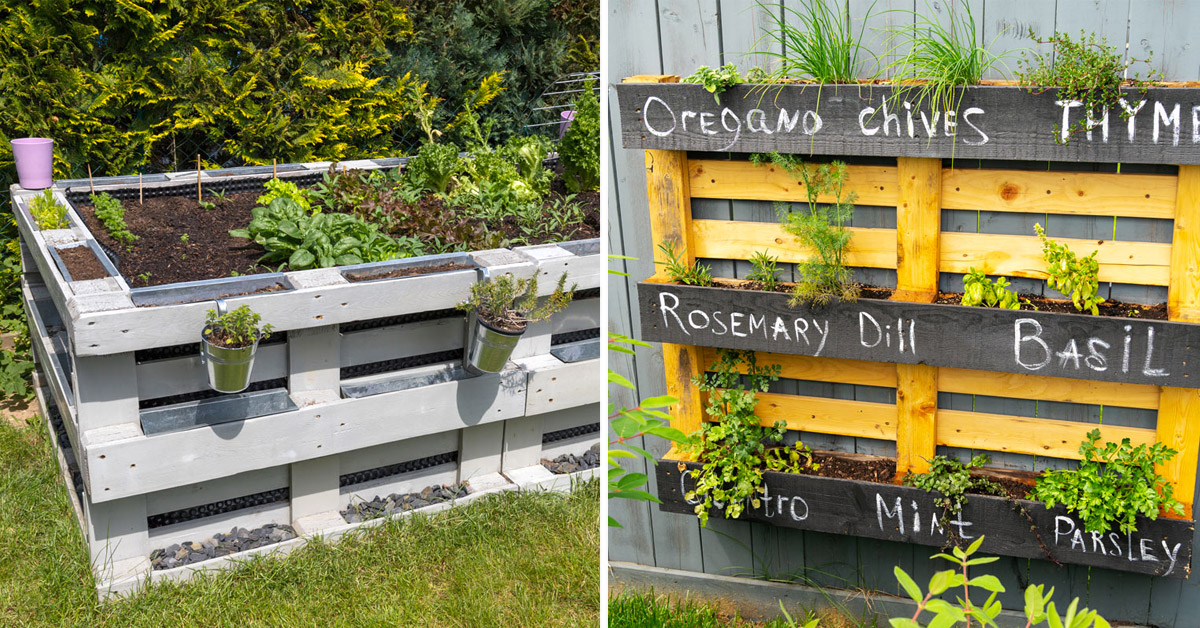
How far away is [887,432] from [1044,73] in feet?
3.58

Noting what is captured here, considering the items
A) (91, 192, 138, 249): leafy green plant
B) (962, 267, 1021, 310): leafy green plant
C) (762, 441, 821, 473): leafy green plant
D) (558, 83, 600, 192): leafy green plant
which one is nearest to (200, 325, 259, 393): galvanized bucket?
(91, 192, 138, 249): leafy green plant

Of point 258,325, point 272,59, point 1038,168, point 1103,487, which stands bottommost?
point 1103,487

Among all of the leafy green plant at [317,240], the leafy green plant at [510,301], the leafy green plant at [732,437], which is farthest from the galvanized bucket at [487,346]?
the leafy green plant at [732,437]

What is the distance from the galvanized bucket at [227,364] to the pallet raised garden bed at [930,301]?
1.06 m

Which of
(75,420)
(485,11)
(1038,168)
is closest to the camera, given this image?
(1038,168)

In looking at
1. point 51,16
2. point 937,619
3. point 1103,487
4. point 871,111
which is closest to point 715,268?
point 871,111

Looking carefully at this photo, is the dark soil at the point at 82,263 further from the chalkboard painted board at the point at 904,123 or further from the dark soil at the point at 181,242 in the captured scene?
the chalkboard painted board at the point at 904,123

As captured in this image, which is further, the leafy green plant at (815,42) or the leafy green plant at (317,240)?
the leafy green plant at (317,240)

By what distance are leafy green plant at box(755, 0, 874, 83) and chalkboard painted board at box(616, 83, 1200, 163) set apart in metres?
0.05

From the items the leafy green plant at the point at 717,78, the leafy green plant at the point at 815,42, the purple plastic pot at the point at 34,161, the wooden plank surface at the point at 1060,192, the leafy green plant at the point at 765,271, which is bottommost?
the leafy green plant at the point at 765,271

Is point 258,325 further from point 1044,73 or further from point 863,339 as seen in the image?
point 1044,73

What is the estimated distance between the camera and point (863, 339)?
266 cm

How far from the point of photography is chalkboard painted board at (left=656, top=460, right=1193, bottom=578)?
2.66 m

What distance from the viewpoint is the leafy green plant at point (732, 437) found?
9.68 feet
